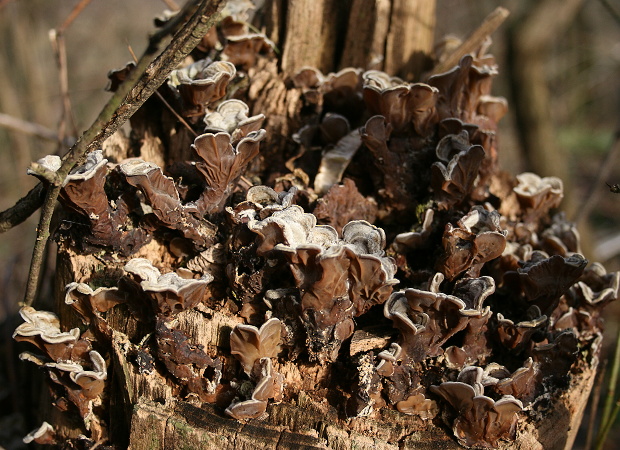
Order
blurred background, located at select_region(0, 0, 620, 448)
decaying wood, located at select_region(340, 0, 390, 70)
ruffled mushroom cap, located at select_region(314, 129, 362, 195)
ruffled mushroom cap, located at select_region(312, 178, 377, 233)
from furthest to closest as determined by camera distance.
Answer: blurred background, located at select_region(0, 0, 620, 448) → decaying wood, located at select_region(340, 0, 390, 70) → ruffled mushroom cap, located at select_region(314, 129, 362, 195) → ruffled mushroom cap, located at select_region(312, 178, 377, 233)

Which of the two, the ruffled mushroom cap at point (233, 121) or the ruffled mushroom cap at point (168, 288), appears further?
the ruffled mushroom cap at point (233, 121)

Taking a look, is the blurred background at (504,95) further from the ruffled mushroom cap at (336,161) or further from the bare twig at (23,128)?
the ruffled mushroom cap at (336,161)

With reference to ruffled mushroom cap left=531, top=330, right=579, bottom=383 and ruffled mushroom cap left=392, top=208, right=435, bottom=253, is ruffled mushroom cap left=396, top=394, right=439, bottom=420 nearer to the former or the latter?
ruffled mushroom cap left=531, top=330, right=579, bottom=383

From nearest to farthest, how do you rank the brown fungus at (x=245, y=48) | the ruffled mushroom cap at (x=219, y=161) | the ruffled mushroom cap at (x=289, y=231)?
the ruffled mushroom cap at (x=289, y=231) < the ruffled mushroom cap at (x=219, y=161) < the brown fungus at (x=245, y=48)

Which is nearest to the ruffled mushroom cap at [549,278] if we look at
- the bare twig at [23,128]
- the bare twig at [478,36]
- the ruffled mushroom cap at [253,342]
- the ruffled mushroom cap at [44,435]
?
the ruffled mushroom cap at [253,342]

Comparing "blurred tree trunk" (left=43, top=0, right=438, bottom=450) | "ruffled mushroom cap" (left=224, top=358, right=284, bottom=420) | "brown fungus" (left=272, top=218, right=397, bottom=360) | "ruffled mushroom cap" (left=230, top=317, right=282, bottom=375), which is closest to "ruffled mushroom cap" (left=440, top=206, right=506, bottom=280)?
"brown fungus" (left=272, top=218, right=397, bottom=360)

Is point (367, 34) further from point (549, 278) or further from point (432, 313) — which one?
point (432, 313)
